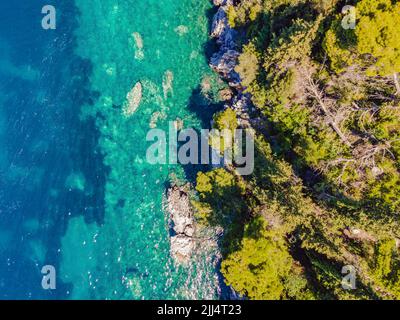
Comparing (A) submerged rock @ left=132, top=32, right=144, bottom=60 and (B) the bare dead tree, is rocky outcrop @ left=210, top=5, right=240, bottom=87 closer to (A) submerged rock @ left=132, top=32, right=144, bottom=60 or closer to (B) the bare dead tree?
(A) submerged rock @ left=132, top=32, right=144, bottom=60

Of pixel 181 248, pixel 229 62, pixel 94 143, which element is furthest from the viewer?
pixel 94 143

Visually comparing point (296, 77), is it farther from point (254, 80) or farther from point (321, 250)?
point (321, 250)

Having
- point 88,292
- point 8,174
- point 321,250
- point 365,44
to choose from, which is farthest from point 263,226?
point 8,174

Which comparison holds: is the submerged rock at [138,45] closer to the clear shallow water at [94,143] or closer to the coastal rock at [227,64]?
the clear shallow water at [94,143]

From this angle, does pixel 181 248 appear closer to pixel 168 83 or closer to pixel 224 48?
pixel 168 83

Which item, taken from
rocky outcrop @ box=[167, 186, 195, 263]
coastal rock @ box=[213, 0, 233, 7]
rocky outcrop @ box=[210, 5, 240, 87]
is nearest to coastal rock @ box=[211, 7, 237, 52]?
rocky outcrop @ box=[210, 5, 240, 87]

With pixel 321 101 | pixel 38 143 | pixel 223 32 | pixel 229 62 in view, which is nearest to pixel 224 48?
pixel 223 32
